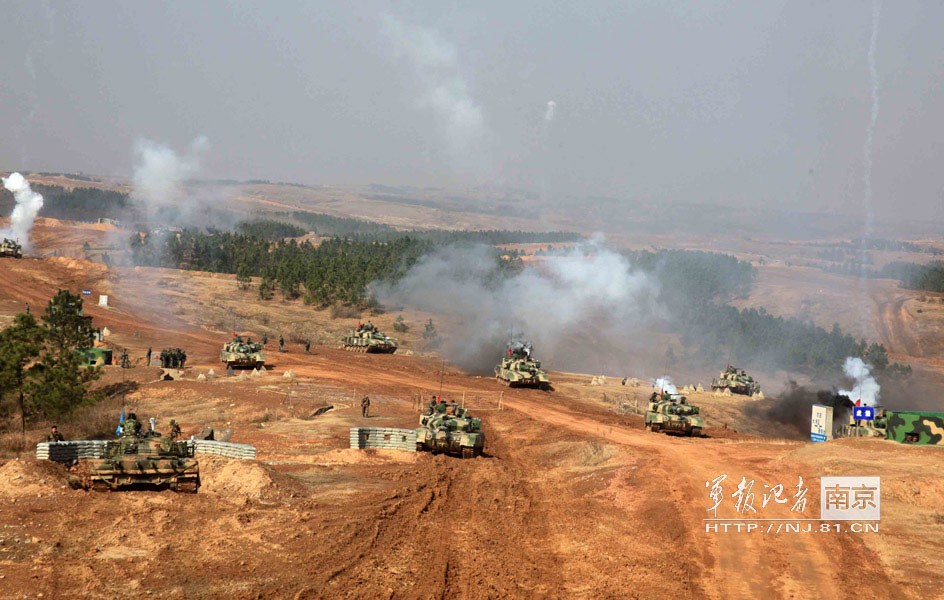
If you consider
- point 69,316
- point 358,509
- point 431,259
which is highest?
point 431,259

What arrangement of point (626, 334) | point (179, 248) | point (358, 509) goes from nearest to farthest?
point (358, 509) < point (626, 334) < point (179, 248)

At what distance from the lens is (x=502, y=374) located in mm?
50812

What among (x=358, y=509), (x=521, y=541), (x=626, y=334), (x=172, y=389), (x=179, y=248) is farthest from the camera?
(x=179, y=248)

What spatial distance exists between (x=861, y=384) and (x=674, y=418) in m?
23.5

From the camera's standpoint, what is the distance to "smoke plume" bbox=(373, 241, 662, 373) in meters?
69.6

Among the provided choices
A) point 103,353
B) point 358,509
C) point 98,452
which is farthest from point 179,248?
point 358,509

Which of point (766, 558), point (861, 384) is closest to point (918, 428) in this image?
point (766, 558)

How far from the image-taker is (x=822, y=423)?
1437 inches

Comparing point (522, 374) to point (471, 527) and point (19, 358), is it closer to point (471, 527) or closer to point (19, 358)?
point (19, 358)

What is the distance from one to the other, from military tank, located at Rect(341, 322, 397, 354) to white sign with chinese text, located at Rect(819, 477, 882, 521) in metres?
43.3

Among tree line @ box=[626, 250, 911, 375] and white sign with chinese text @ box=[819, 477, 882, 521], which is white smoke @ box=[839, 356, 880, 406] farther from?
white sign with chinese text @ box=[819, 477, 882, 521]

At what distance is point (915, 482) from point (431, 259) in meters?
67.8

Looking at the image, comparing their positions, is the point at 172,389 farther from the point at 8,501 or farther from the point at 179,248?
the point at 179,248

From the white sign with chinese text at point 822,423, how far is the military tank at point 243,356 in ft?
104
